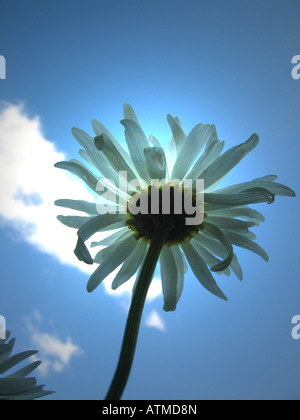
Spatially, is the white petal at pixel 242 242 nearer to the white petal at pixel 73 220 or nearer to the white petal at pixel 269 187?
the white petal at pixel 269 187

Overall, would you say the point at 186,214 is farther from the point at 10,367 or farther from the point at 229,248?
the point at 10,367

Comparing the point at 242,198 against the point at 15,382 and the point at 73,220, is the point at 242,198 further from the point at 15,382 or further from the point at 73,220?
the point at 15,382

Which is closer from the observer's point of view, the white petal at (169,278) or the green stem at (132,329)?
the green stem at (132,329)

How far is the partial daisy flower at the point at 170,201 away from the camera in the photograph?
1.46 metres

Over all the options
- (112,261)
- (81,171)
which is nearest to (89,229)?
(112,261)

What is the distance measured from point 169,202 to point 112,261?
37cm

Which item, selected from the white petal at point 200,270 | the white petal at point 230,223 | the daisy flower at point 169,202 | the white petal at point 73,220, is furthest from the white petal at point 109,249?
the white petal at point 230,223

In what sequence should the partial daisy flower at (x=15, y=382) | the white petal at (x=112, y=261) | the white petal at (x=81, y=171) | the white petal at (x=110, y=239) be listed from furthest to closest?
the white petal at (x=110, y=239) → the white petal at (x=81, y=171) → the white petal at (x=112, y=261) → the partial daisy flower at (x=15, y=382)

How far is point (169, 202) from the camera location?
1.55 m

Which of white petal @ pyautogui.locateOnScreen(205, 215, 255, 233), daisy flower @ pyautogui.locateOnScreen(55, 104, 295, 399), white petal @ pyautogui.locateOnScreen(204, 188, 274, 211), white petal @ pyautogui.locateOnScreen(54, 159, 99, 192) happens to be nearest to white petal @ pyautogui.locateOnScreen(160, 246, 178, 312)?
daisy flower @ pyautogui.locateOnScreen(55, 104, 295, 399)

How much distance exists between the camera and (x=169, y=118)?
163cm

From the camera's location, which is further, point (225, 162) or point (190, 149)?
point (190, 149)
